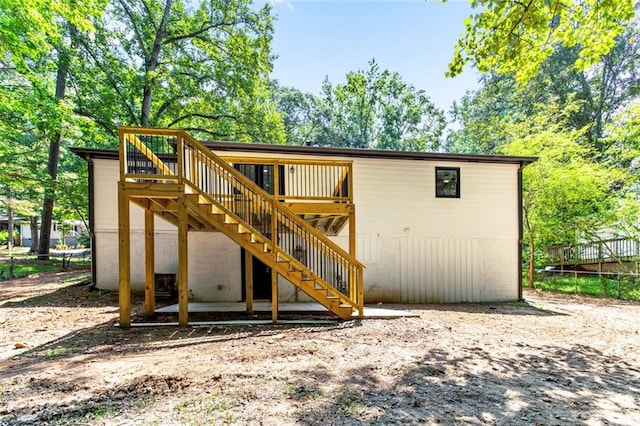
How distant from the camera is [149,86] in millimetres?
14805

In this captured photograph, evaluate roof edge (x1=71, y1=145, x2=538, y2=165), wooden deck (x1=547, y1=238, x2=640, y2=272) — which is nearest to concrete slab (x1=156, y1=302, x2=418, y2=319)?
roof edge (x1=71, y1=145, x2=538, y2=165)

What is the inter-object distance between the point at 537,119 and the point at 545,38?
995 centimetres

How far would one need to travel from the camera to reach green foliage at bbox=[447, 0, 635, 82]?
533 cm

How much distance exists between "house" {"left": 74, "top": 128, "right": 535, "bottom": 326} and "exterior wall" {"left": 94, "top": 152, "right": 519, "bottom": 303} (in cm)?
3

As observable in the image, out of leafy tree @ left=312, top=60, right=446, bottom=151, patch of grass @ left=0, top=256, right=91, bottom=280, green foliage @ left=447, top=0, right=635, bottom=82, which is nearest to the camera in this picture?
green foliage @ left=447, top=0, right=635, bottom=82

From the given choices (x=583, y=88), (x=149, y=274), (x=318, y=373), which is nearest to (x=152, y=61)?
(x=149, y=274)

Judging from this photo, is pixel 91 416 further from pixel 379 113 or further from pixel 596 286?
pixel 379 113

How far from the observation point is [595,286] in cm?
1301

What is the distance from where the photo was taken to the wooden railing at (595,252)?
12.5 meters

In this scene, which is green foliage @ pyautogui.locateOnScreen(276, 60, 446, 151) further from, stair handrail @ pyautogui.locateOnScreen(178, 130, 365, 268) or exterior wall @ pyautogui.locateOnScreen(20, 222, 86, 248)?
exterior wall @ pyautogui.locateOnScreen(20, 222, 86, 248)

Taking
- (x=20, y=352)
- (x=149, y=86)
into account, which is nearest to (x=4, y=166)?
(x=149, y=86)

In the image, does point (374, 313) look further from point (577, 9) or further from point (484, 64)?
point (577, 9)

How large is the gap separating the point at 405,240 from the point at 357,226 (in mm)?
1701

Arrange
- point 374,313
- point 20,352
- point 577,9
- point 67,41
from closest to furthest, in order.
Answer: point 20,352
point 577,9
point 374,313
point 67,41
